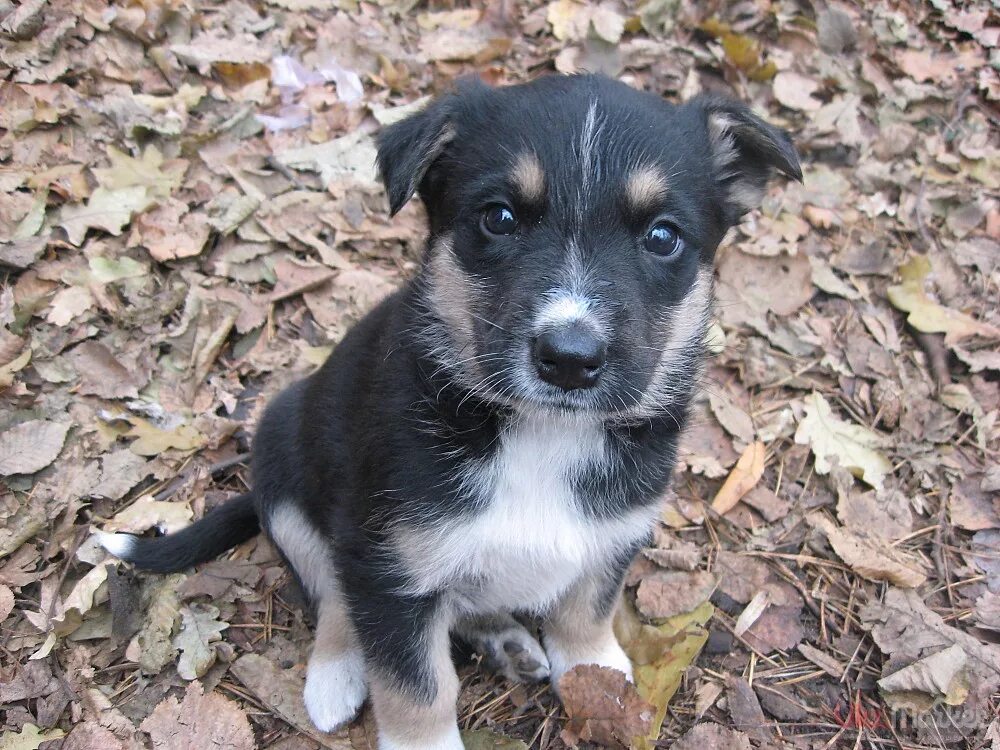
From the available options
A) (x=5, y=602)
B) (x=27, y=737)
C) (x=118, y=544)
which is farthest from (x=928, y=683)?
(x=5, y=602)

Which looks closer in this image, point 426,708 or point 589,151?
point 589,151

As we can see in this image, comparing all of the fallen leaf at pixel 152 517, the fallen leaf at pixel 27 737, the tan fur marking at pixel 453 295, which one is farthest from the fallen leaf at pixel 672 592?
the fallen leaf at pixel 27 737

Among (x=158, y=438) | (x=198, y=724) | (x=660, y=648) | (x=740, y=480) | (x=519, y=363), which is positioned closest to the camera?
(x=519, y=363)

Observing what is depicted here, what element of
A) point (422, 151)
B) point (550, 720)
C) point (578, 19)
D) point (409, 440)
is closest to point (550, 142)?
point (422, 151)

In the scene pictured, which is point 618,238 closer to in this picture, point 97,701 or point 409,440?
point 409,440

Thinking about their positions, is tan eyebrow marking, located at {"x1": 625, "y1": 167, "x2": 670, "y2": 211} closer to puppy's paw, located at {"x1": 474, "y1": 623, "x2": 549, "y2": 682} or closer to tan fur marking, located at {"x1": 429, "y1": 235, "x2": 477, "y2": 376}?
tan fur marking, located at {"x1": 429, "y1": 235, "x2": 477, "y2": 376}

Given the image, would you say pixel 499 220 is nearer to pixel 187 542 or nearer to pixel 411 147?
pixel 411 147
